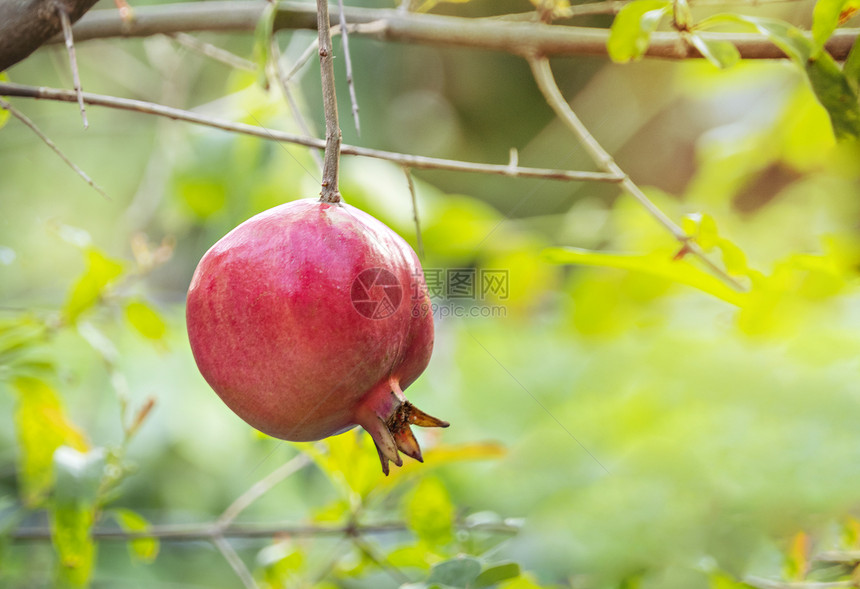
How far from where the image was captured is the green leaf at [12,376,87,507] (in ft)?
2.12

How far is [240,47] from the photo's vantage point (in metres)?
2.04

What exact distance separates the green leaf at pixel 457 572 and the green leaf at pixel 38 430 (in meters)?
0.41

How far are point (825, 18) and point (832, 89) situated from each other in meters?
0.05

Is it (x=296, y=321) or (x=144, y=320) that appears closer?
(x=296, y=321)

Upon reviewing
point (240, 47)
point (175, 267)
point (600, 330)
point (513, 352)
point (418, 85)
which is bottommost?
point (175, 267)

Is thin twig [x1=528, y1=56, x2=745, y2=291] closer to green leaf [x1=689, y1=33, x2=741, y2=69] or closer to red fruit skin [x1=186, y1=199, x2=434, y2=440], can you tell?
green leaf [x1=689, y1=33, x2=741, y2=69]

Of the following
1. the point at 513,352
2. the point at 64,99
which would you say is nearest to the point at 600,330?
the point at 513,352

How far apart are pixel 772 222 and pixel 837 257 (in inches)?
23.1

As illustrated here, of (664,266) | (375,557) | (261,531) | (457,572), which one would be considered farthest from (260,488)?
(664,266)

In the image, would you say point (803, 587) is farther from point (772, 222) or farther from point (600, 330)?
point (772, 222)

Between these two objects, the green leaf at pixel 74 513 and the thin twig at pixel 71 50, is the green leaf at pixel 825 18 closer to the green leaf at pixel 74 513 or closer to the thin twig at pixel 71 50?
the thin twig at pixel 71 50

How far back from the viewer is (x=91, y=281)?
0.64 meters

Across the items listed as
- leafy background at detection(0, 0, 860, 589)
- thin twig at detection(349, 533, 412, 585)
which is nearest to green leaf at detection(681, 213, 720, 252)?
leafy background at detection(0, 0, 860, 589)

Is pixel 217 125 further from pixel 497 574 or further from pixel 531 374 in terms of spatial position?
pixel 531 374
